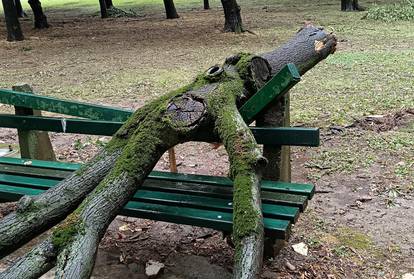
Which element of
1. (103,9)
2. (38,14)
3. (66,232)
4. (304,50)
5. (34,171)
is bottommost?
(103,9)

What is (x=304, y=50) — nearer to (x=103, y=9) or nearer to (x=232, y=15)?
(x=232, y=15)

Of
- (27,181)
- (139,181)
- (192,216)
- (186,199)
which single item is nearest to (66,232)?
A: (139,181)

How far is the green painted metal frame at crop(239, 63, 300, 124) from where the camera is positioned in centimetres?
330

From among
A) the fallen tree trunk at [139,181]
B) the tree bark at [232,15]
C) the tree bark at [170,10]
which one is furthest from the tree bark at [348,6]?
the fallen tree trunk at [139,181]

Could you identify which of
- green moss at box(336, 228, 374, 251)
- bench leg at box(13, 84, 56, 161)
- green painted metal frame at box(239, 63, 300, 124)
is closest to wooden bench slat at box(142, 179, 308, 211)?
green painted metal frame at box(239, 63, 300, 124)

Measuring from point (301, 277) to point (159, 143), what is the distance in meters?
1.19

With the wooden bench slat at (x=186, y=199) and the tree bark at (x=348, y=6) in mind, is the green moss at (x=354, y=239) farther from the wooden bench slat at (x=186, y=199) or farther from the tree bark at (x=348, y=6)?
the tree bark at (x=348, y=6)

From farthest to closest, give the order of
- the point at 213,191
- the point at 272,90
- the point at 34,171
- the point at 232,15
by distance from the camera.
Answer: the point at 232,15 < the point at 34,171 < the point at 213,191 < the point at 272,90

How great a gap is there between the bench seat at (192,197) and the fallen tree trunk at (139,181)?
0.88ft

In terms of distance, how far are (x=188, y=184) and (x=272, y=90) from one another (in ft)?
2.67

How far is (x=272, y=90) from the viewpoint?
3361mm

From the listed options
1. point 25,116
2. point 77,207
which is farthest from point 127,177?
point 25,116

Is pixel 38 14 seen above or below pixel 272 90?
below

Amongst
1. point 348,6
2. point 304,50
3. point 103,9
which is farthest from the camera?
point 103,9
